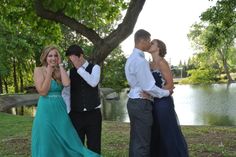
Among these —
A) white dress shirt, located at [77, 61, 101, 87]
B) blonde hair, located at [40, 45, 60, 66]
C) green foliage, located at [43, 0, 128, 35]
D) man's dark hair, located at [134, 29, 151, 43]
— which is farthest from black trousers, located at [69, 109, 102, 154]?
green foliage, located at [43, 0, 128, 35]

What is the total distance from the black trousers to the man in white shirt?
45 cm

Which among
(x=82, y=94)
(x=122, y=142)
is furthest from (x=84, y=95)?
(x=122, y=142)

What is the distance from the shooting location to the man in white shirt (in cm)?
554

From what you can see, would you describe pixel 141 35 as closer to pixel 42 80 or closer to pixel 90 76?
pixel 90 76

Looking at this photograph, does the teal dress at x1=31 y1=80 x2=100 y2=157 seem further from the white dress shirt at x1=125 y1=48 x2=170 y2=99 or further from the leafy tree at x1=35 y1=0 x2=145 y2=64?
the leafy tree at x1=35 y1=0 x2=145 y2=64

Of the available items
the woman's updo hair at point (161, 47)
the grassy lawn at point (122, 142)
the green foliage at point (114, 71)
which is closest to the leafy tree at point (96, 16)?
the woman's updo hair at point (161, 47)

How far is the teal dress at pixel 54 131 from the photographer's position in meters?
5.56

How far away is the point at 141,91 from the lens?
18.4 feet

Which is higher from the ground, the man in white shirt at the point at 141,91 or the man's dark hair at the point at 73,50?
the man's dark hair at the point at 73,50

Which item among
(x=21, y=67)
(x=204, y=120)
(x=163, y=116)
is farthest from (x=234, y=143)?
(x=21, y=67)

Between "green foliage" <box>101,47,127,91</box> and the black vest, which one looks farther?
"green foliage" <box>101,47,127,91</box>

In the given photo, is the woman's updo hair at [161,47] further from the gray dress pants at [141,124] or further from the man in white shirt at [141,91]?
the gray dress pants at [141,124]

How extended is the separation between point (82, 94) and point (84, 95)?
0.09 ft

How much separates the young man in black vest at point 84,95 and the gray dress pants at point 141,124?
45 centimetres
